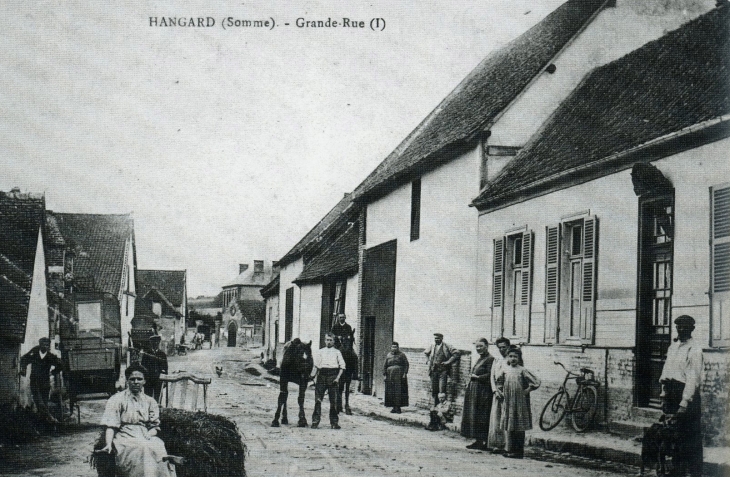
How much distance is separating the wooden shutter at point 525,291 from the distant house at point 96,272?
5.99 meters

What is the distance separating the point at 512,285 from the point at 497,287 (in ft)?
1.33

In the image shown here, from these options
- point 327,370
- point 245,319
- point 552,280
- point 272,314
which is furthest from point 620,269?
point 245,319

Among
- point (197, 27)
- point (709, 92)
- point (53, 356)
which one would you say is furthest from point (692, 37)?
point (53, 356)

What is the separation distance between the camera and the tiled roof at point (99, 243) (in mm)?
12367

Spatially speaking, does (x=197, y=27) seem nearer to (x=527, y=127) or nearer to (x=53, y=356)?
(x=53, y=356)

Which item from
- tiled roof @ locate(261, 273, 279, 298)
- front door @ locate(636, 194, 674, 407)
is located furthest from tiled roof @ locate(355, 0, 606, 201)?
→ tiled roof @ locate(261, 273, 279, 298)

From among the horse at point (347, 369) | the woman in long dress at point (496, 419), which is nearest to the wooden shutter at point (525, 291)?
the woman in long dress at point (496, 419)

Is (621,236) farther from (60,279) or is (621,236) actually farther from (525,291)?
(60,279)

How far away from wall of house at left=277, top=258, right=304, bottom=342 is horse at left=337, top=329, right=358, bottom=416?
378 inches

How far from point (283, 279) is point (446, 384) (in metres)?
21.4

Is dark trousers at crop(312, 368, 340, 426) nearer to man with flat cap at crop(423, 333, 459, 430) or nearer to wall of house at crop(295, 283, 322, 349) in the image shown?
man with flat cap at crop(423, 333, 459, 430)

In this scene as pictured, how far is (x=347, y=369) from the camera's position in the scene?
55.0 ft

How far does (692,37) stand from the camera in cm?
1191

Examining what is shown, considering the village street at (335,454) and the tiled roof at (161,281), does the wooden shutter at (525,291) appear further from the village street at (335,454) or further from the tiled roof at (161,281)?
the tiled roof at (161,281)
